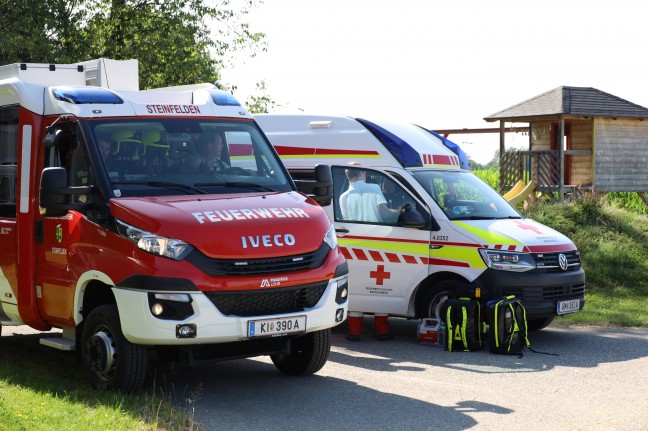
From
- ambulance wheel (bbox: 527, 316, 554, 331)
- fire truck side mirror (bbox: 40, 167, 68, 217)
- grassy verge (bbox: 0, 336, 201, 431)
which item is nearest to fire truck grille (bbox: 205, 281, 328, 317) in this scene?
grassy verge (bbox: 0, 336, 201, 431)

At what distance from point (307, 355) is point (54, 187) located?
104 inches

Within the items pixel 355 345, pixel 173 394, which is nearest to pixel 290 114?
pixel 355 345

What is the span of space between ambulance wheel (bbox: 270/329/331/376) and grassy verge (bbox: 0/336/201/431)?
1.34m

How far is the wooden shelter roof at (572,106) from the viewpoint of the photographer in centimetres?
3177

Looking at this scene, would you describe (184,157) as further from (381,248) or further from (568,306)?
(568,306)

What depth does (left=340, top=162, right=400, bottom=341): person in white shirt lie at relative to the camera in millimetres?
11414

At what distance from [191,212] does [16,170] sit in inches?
89.6

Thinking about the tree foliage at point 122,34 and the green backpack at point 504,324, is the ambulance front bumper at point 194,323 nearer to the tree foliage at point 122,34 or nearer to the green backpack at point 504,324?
the green backpack at point 504,324

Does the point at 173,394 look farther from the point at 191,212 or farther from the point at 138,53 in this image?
the point at 138,53

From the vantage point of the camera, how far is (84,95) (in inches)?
343

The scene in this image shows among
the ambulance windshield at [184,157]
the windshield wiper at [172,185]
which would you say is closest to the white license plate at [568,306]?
the ambulance windshield at [184,157]

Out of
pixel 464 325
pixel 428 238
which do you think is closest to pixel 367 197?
pixel 428 238

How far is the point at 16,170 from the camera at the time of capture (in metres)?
9.23

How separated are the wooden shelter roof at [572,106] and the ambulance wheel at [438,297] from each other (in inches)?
835
